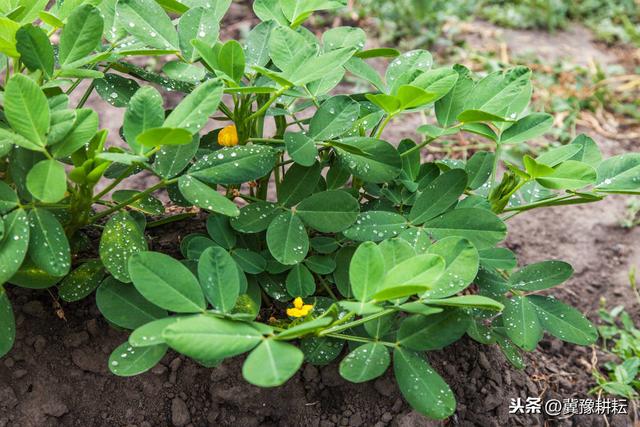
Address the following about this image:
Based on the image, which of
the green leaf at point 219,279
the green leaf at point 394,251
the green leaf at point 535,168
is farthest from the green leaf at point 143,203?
the green leaf at point 535,168

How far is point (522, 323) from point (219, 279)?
24.7 inches

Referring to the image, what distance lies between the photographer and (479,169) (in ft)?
4.98

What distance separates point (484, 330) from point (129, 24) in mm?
Answer: 924

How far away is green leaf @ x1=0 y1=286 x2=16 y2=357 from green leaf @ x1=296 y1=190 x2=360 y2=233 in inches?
21.8

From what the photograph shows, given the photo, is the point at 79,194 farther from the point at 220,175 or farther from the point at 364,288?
the point at 364,288

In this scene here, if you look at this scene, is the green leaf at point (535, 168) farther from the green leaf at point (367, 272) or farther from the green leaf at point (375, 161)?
the green leaf at point (367, 272)

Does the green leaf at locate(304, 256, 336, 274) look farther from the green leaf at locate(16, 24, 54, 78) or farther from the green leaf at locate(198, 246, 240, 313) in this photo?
the green leaf at locate(16, 24, 54, 78)

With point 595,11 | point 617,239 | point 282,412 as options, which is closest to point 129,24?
point 282,412

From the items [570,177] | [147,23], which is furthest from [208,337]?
[570,177]

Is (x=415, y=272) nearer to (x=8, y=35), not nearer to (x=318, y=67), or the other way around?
(x=318, y=67)

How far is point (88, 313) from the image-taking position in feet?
4.73

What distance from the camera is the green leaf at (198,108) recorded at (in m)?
1.15

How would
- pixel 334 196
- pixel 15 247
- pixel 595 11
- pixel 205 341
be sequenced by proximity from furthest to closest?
1. pixel 595 11
2. pixel 334 196
3. pixel 15 247
4. pixel 205 341

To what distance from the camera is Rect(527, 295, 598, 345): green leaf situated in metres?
1.41
